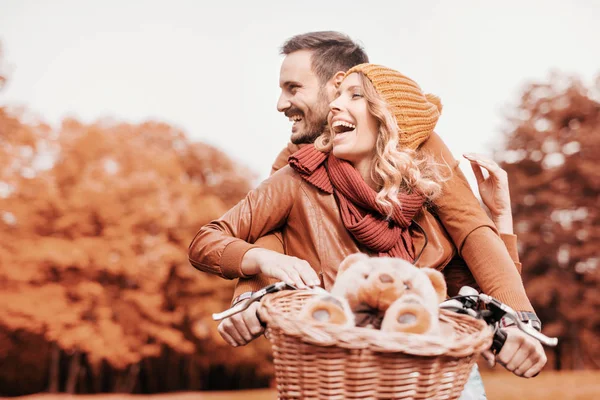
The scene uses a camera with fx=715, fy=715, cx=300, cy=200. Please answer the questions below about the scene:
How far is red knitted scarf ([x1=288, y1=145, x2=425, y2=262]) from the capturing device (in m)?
2.77

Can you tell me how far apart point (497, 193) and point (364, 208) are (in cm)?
64

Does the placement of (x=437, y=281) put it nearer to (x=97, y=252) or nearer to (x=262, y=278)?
(x=262, y=278)

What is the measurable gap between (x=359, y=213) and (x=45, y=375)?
90.3 feet

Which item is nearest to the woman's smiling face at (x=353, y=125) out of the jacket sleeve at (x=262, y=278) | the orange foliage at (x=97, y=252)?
the jacket sleeve at (x=262, y=278)

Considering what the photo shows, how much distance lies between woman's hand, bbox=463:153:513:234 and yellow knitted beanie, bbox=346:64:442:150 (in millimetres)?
246

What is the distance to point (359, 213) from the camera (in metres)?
2.86

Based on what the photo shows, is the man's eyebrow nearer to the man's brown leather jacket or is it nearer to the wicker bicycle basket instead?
the man's brown leather jacket

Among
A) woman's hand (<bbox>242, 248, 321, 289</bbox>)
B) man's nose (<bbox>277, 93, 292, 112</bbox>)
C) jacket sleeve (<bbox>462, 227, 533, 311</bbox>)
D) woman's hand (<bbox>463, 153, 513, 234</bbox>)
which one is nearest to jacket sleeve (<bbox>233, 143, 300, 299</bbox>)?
woman's hand (<bbox>242, 248, 321, 289</bbox>)

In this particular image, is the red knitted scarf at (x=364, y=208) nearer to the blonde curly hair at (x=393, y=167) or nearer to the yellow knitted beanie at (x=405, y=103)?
the blonde curly hair at (x=393, y=167)

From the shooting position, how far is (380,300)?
6.45ft

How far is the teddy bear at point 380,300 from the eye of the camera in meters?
1.87

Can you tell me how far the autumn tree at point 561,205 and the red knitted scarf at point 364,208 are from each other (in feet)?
72.2

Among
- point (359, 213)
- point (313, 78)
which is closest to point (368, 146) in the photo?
point (359, 213)

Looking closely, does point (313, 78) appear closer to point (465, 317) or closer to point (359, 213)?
point (359, 213)
